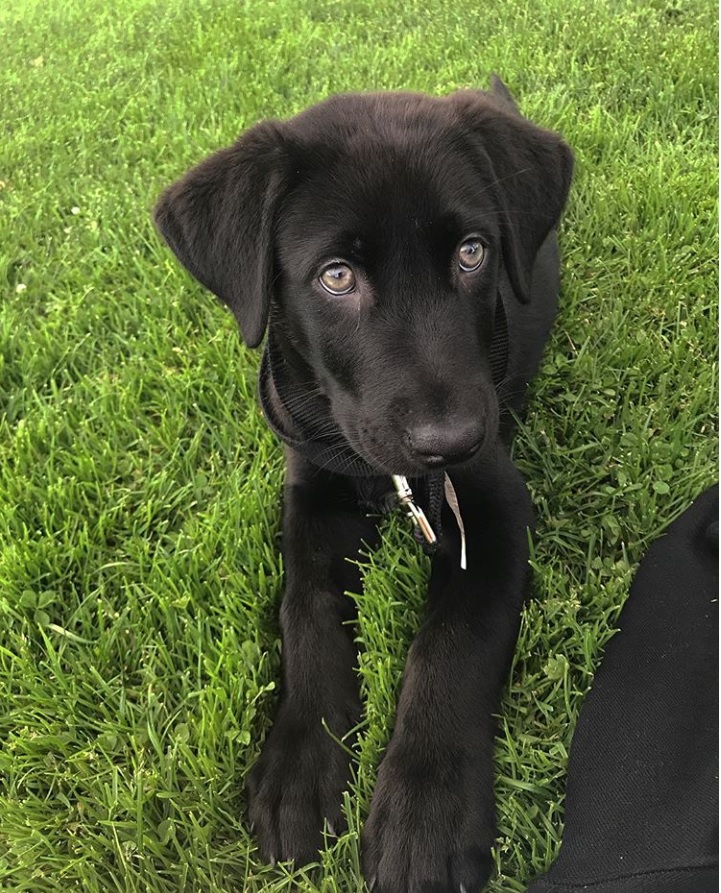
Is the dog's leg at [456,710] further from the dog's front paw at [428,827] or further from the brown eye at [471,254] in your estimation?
the brown eye at [471,254]

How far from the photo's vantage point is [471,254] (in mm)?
1953

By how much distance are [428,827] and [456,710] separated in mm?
256

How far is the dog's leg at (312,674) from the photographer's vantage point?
1.72m

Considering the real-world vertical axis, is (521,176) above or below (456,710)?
above

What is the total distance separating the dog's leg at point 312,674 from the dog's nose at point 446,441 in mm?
632

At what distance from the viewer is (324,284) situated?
191cm

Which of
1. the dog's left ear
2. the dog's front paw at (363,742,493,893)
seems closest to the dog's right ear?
the dog's left ear

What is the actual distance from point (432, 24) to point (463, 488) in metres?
4.59

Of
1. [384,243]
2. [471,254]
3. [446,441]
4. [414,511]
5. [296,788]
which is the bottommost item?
[296,788]

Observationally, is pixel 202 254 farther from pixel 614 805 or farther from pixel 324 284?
pixel 614 805

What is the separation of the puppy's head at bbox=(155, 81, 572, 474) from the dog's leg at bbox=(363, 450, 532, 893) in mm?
388

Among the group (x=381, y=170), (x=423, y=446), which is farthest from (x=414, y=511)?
(x=381, y=170)

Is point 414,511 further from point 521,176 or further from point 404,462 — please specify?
point 521,176

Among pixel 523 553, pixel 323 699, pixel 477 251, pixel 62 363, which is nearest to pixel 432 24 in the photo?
pixel 62 363
